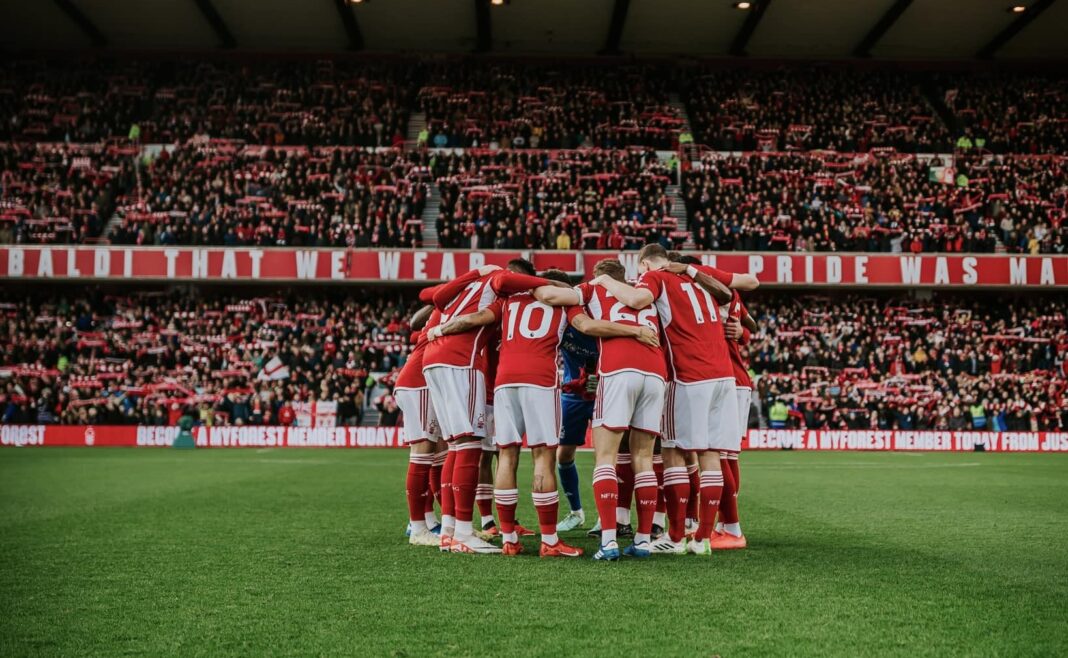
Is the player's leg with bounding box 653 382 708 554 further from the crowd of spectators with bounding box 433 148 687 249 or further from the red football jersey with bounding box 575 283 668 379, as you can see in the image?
the crowd of spectators with bounding box 433 148 687 249

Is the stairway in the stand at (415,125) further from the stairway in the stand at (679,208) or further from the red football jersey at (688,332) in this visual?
the red football jersey at (688,332)

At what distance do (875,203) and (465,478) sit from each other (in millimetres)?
29884

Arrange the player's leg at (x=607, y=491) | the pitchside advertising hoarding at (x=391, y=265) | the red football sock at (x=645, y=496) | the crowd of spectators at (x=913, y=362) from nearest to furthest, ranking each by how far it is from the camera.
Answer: the player's leg at (x=607, y=491) → the red football sock at (x=645, y=496) → the crowd of spectators at (x=913, y=362) → the pitchside advertising hoarding at (x=391, y=265)

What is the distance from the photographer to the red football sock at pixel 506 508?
812 centimetres

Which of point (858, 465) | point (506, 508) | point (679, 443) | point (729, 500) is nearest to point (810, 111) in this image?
point (858, 465)

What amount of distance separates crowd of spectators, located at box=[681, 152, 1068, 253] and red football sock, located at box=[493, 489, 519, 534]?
2537 cm

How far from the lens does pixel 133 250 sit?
3247cm

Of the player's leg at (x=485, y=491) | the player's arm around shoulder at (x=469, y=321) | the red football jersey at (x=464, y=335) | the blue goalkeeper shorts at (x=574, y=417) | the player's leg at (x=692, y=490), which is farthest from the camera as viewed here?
the blue goalkeeper shorts at (x=574, y=417)

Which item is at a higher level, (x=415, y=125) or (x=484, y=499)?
(x=415, y=125)

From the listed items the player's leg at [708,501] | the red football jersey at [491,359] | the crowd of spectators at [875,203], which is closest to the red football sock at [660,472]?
the player's leg at [708,501]

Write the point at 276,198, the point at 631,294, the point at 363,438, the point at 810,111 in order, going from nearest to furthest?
1. the point at 631,294
2. the point at 363,438
3. the point at 276,198
4. the point at 810,111

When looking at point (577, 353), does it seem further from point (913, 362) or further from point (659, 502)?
point (913, 362)

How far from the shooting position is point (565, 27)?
129ft

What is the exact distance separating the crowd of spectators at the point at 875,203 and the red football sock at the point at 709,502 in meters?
25.1
